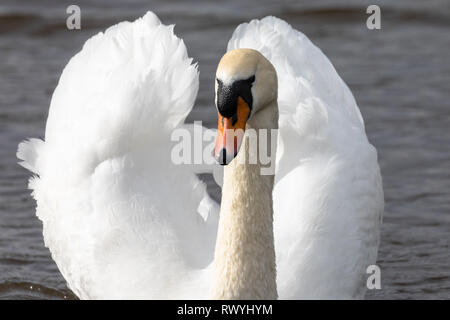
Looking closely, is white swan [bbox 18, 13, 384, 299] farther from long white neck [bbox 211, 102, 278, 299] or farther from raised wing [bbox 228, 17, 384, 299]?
long white neck [bbox 211, 102, 278, 299]

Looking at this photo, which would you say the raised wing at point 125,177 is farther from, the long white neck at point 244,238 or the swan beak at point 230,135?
the swan beak at point 230,135

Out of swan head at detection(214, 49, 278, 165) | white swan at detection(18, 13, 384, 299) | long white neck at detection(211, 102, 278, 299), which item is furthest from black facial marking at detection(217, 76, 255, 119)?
white swan at detection(18, 13, 384, 299)

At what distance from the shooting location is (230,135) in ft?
14.6

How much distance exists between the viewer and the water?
24.0ft

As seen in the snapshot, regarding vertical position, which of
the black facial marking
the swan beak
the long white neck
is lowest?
the long white neck

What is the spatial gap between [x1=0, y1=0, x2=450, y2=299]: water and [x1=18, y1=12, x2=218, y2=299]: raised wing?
3.44 ft

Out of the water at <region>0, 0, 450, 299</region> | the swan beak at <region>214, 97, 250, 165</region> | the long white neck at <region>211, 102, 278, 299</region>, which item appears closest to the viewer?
the swan beak at <region>214, 97, 250, 165</region>

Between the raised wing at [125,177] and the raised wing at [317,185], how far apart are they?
0.51 m

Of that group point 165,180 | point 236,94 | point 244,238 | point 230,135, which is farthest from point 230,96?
point 165,180

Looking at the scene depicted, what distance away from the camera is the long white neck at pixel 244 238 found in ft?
16.3

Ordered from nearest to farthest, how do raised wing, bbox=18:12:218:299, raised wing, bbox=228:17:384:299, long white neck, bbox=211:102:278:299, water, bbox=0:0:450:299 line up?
long white neck, bbox=211:102:278:299 < raised wing, bbox=228:17:384:299 < raised wing, bbox=18:12:218:299 < water, bbox=0:0:450:299

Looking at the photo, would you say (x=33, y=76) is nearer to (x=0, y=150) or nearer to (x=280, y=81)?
(x=0, y=150)

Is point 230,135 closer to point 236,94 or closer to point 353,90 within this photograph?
point 236,94

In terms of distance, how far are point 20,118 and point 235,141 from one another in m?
5.43
